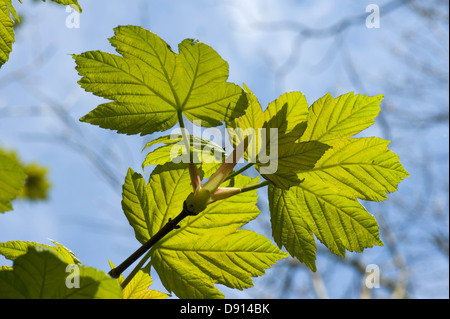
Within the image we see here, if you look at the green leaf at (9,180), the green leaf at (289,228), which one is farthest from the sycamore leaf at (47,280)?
the green leaf at (289,228)

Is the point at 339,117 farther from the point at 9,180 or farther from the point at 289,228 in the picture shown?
the point at 9,180

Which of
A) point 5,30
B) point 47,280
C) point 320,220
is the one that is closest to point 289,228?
point 320,220

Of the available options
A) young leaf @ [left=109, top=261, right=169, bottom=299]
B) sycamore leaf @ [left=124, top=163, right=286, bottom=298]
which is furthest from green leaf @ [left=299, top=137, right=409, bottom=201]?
young leaf @ [left=109, top=261, right=169, bottom=299]

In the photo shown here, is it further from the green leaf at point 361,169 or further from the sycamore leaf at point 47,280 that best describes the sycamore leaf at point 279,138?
the sycamore leaf at point 47,280

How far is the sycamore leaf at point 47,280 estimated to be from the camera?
0.36 meters

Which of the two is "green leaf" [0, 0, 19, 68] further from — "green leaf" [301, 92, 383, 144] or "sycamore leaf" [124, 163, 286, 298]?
"green leaf" [301, 92, 383, 144]

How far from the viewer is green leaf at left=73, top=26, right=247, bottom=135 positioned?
0.50m

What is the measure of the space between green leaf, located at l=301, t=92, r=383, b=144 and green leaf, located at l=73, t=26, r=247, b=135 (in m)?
0.12

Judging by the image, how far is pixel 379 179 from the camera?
561 mm

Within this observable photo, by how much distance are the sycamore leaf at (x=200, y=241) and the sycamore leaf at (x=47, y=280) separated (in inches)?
6.6
